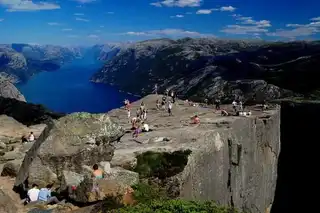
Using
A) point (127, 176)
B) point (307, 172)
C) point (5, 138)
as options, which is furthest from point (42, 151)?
point (307, 172)

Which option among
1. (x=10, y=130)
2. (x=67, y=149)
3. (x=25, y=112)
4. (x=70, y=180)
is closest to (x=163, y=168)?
(x=67, y=149)

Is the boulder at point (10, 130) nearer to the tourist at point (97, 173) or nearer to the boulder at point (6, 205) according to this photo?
the boulder at point (6, 205)

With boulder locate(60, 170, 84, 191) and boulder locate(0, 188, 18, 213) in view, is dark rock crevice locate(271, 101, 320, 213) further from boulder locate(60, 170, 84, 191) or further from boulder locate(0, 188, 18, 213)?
boulder locate(0, 188, 18, 213)

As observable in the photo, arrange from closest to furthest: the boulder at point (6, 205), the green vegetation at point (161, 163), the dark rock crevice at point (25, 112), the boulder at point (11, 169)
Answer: the boulder at point (6, 205) < the green vegetation at point (161, 163) < the boulder at point (11, 169) < the dark rock crevice at point (25, 112)

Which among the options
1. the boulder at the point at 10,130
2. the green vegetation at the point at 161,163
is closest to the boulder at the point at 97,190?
the green vegetation at the point at 161,163

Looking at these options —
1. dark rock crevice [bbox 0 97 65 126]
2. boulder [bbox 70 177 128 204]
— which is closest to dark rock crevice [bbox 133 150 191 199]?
boulder [bbox 70 177 128 204]

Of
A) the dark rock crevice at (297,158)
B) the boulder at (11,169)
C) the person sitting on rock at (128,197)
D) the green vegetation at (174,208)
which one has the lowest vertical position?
the dark rock crevice at (297,158)
